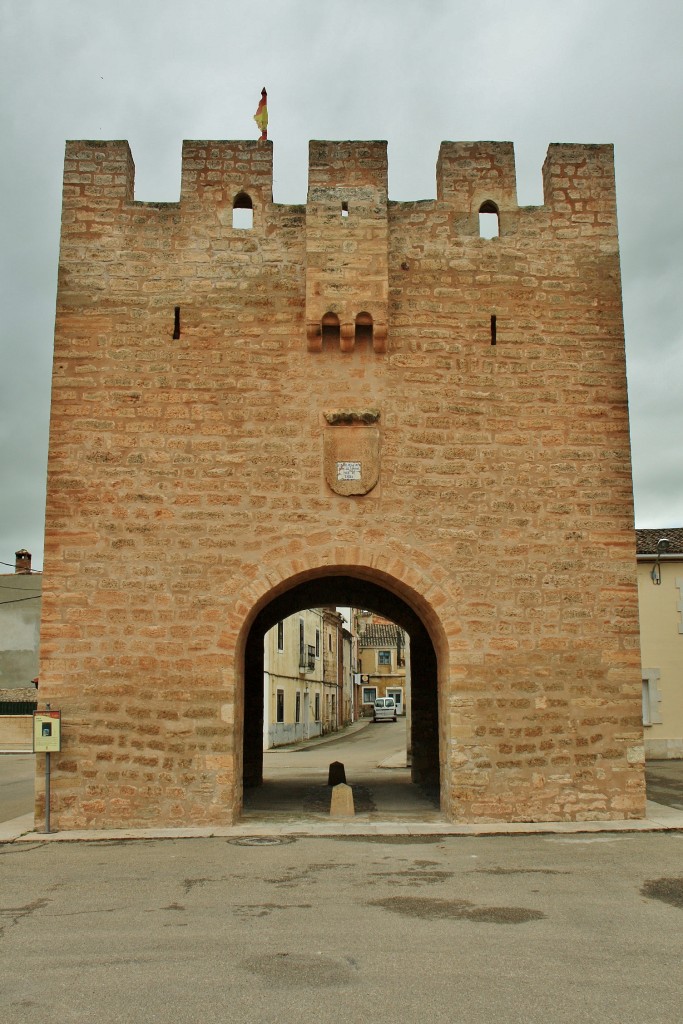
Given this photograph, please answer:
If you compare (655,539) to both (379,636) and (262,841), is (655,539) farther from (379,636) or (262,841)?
(379,636)

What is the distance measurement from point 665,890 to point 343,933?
252cm

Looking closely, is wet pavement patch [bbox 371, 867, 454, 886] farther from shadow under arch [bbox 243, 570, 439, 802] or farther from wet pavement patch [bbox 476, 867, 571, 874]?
shadow under arch [bbox 243, 570, 439, 802]

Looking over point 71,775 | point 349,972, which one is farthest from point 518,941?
point 71,775

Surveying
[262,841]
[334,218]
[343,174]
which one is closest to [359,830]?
[262,841]

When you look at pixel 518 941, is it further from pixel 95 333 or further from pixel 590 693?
pixel 95 333

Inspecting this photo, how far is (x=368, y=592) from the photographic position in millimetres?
13336

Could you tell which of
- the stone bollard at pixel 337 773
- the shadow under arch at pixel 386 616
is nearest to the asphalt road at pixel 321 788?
the stone bollard at pixel 337 773

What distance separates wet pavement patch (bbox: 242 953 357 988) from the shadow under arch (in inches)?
Answer: 331

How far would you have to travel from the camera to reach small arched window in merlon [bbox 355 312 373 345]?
31.5 ft

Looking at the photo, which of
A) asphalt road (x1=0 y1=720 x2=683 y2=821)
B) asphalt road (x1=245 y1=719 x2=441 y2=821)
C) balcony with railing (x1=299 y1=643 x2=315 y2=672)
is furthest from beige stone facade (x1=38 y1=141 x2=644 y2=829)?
balcony with railing (x1=299 y1=643 x2=315 y2=672)

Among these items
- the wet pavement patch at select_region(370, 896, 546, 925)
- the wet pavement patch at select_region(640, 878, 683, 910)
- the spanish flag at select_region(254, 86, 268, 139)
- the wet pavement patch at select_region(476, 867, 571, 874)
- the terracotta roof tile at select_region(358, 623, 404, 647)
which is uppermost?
the spanish flag at select_region(254, 86, 268, 139)

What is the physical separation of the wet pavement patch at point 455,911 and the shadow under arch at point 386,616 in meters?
7.14

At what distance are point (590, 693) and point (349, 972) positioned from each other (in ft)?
17.9

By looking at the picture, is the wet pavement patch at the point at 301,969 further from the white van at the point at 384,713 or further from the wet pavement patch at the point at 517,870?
the white van at the point at 384,713
